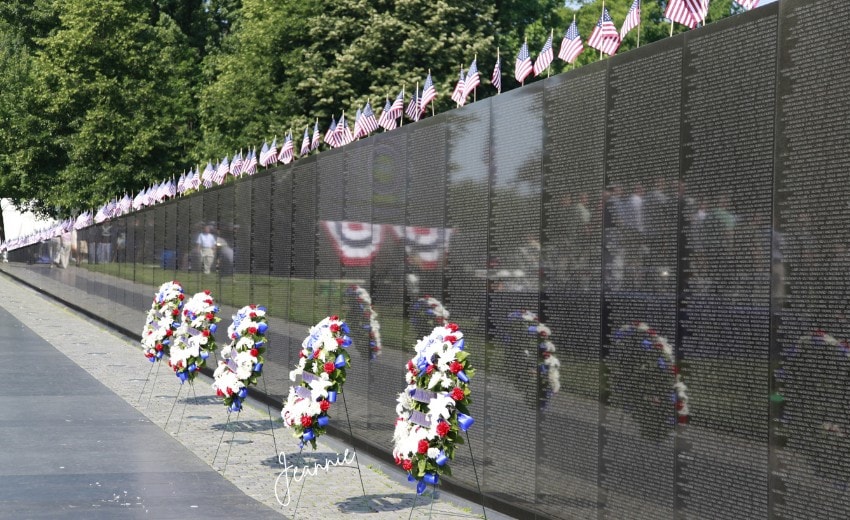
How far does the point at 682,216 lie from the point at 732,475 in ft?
5.57

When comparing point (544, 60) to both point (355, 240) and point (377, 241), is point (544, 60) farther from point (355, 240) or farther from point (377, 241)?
point (355, 240)

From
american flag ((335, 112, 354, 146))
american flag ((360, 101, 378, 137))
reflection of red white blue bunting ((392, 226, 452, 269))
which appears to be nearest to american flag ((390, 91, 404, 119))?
american flag ((360, 101, 378, 137))

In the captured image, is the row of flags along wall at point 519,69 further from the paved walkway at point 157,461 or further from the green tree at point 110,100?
the green tree at point 110,100

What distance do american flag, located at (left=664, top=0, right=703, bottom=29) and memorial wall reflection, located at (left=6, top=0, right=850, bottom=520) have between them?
0.21 meters

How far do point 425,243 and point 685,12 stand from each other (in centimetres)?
491

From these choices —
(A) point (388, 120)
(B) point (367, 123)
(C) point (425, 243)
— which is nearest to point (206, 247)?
(B) point (367, 123)

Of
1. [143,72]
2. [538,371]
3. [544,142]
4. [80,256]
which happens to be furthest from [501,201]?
[143,72]

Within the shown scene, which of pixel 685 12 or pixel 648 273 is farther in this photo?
pixel 648 273

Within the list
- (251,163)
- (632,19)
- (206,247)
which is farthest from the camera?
(206,247)

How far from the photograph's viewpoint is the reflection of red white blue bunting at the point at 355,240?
1384 cm

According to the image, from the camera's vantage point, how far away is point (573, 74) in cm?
939

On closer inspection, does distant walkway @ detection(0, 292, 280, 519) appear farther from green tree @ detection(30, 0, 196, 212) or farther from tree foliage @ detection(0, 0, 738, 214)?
green tree @ detection(30, 0, 196, 212)

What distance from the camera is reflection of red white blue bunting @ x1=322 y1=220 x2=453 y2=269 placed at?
11972mm

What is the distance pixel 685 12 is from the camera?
7.90 meters
